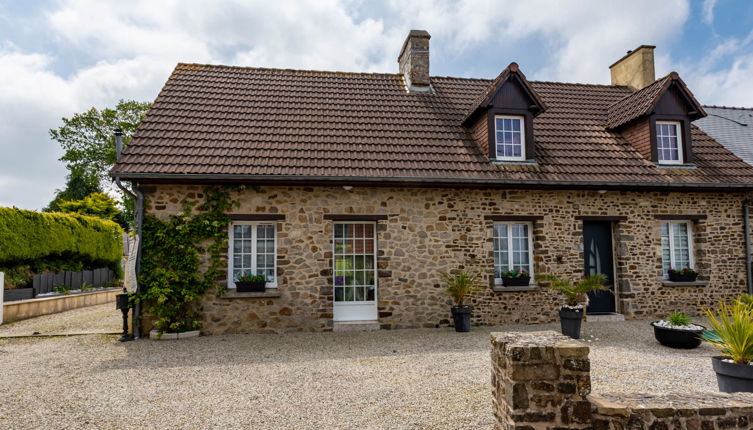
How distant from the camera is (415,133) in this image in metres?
10.1

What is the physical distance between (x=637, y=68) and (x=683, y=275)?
667 cm

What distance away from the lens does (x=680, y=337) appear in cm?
698

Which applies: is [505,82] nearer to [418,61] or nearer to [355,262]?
[418,61]

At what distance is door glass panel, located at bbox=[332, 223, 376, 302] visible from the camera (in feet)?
29.5

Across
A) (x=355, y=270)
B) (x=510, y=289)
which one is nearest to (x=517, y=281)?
(x=510, y=289)

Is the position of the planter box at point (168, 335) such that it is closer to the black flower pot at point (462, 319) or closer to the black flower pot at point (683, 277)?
the black flower pot at point (462, 319)

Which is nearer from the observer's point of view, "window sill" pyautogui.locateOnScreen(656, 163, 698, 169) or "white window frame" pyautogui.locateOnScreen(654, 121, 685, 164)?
"window sill" pyautogui.locateOnScreen(656, 163, 698, 169)

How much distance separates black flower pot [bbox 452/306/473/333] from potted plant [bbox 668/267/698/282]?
5093 mm

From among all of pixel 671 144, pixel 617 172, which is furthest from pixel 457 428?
pixel 671 144

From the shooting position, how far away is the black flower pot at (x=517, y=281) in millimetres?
9125

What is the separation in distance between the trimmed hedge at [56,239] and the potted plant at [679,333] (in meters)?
15.1

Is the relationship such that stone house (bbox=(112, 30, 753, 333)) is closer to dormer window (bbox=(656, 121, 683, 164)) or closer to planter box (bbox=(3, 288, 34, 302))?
dormer window (bbox=(656, 121, 683, 164))

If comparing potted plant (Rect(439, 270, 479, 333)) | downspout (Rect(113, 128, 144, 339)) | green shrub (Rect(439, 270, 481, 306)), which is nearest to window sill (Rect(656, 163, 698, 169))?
green shrub (Rect(439, 270, 481, 306))

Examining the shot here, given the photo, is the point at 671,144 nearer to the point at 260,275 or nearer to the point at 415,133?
the point at 415,133
